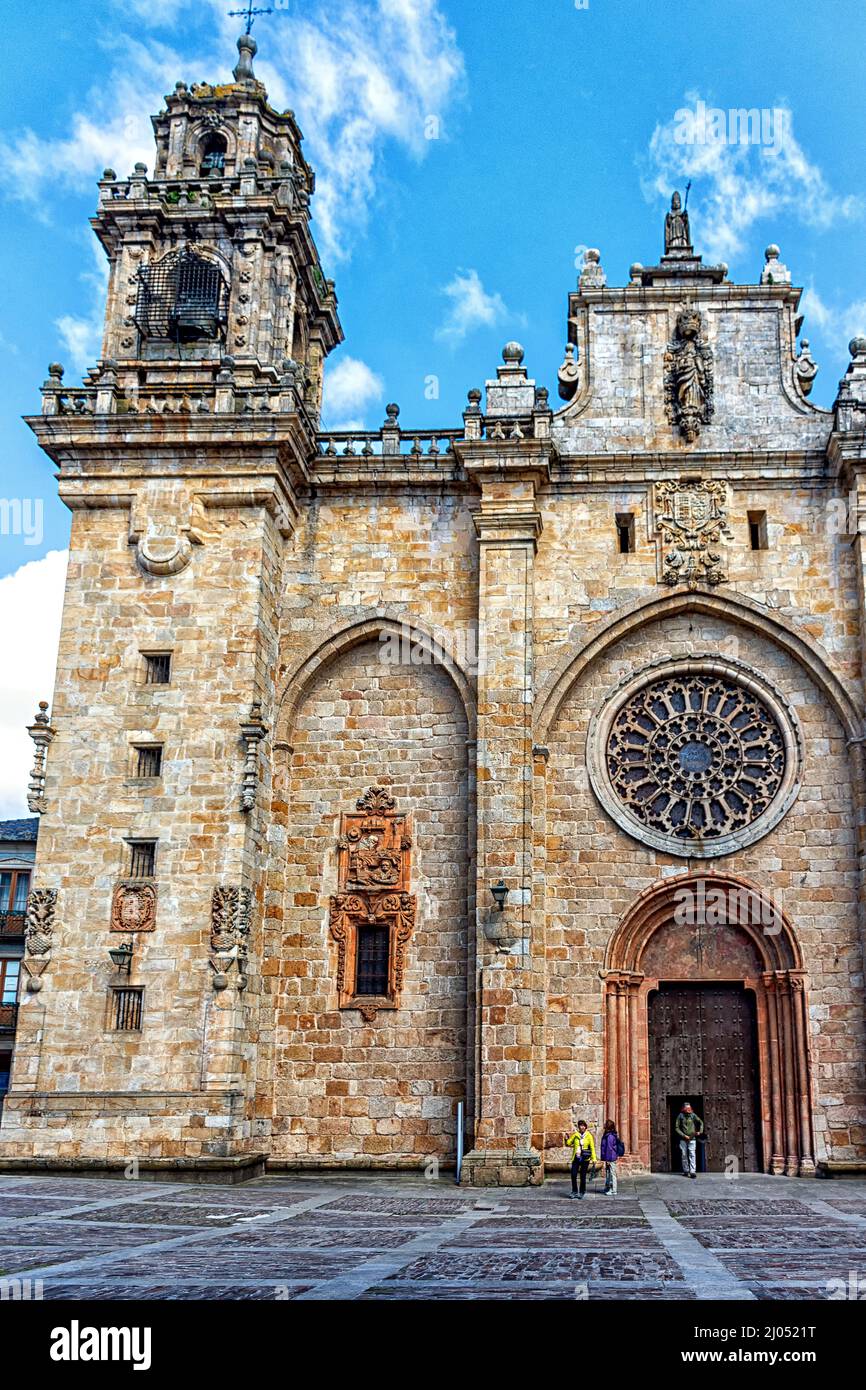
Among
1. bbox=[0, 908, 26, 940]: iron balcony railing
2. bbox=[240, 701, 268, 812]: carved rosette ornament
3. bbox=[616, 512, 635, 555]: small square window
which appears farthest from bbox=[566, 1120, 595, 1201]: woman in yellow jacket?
bbox=[0, 908, 26, 940]: iron balcony railing

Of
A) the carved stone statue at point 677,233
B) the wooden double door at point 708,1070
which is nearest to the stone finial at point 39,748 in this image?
the wooden double door at point 708,1070

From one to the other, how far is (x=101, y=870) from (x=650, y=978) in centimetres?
902

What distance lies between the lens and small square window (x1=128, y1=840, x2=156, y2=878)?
19875 millimetres

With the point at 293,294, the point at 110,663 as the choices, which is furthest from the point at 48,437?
the point at 293,294

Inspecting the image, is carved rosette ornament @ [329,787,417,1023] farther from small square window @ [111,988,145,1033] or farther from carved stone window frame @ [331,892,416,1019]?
small square window @ [111,988,145,1033]

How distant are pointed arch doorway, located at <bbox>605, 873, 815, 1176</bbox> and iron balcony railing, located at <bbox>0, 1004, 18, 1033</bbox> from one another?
54.1 ft

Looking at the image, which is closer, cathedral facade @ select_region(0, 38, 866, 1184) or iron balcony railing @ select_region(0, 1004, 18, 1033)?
cathedral facade @ select_region(0, 38, 866, 1184)

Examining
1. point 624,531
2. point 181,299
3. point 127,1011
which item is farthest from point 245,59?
point 127,1011

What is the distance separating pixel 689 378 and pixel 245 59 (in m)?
12.5

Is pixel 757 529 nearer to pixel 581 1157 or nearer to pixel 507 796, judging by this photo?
pixel 507 796

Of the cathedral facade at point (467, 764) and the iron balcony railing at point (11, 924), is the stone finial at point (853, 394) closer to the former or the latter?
the cathedral facade at point (467, 764)

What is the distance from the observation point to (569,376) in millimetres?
23125

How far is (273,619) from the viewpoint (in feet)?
72.1
